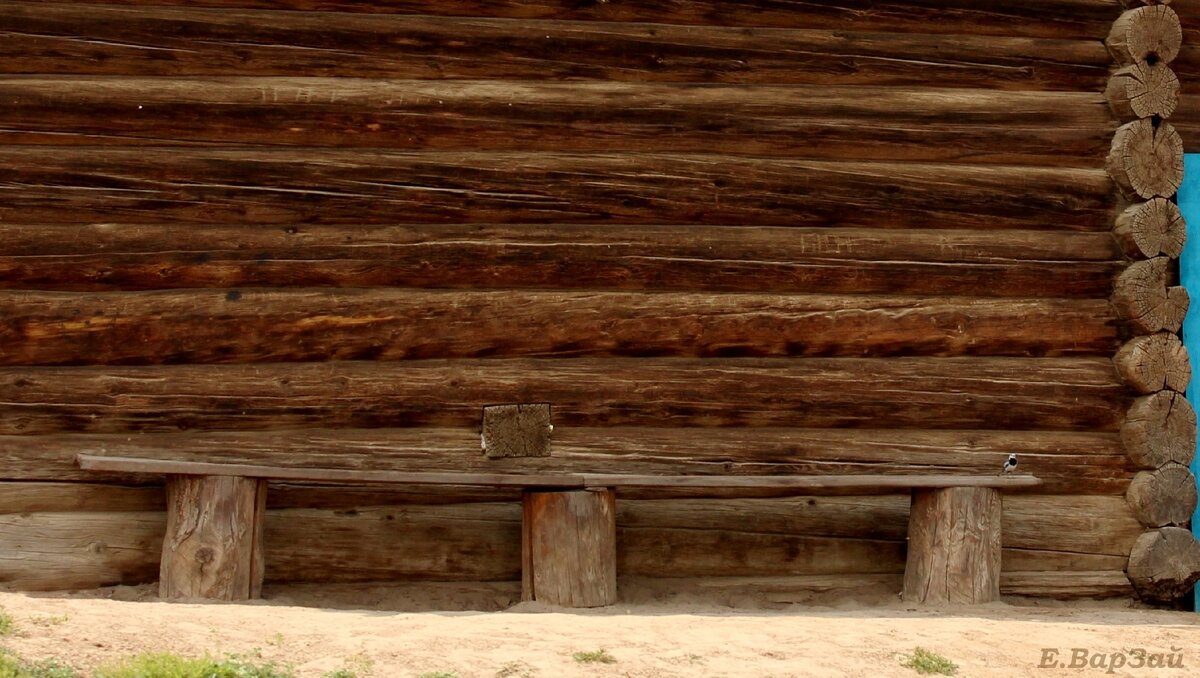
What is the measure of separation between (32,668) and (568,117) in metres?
3.75

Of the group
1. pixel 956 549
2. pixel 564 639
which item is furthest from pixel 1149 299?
pixel 564 639

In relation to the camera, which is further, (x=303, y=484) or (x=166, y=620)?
(x=303, y=484)

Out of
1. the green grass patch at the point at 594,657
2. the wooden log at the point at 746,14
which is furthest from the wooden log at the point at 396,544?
the wooden log at the point at 746,14

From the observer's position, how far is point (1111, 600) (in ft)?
22.4

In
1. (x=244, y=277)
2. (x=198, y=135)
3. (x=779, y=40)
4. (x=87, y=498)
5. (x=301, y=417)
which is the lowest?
(x=87, y=498)

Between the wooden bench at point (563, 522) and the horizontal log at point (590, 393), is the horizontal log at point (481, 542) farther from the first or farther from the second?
the horizontal log at point (590, 393)

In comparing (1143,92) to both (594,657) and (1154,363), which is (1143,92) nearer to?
(1154,363)

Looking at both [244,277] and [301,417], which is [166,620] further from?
[244,277]

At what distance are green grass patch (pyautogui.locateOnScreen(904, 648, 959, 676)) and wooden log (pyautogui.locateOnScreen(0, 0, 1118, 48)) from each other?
3.49 meters

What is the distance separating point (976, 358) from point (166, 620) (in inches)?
169

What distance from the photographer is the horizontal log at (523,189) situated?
6.20 m

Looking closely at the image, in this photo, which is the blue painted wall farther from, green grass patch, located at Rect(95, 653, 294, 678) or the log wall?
green grass patch, located at Rect(95, 653, 294, 678)

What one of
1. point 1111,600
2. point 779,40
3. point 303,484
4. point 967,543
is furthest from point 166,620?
point 1111,600

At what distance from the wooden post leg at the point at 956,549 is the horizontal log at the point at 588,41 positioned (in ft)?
7.59
